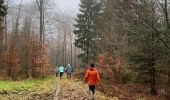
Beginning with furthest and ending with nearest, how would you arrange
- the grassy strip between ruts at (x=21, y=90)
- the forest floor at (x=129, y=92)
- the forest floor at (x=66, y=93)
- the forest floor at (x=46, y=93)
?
1. the forest floor at (x=129, y=92)
2. the grassy strip between ruts at (x=21, y=90)
3. the forest floor at (x=66, y=93)
4. the forest floor at (x=46, y=93)

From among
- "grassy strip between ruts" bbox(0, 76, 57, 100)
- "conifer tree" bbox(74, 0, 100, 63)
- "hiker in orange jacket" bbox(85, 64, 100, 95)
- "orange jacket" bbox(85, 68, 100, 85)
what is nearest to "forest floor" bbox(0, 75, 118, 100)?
"grassy strip between ruts" bbox(0, 76, 57, 100)

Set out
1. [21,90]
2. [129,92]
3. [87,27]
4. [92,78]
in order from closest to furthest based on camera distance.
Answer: [92,78] → [21,90] → [129,92] → [87,27]

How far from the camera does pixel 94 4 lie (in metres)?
70.5

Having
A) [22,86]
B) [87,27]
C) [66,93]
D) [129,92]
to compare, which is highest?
[87,27]

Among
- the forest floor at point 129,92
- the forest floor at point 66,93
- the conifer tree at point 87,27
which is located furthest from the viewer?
the conifer tree at point 87,27

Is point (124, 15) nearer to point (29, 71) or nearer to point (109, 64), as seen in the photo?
point (109, 64)

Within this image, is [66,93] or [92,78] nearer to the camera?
[92,78]

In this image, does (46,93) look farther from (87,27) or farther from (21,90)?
(87,27)

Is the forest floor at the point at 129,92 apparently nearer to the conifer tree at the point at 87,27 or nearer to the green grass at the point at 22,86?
the green grass at the point at 22,86

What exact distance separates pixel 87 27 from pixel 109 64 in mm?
27508

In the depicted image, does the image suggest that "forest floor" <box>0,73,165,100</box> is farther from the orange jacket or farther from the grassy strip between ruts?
the orange jacket

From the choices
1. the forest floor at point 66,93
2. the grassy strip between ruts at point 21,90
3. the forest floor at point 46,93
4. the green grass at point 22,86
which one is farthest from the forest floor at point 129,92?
the green grass at point 22,86

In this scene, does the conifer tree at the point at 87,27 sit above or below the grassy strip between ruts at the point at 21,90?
above

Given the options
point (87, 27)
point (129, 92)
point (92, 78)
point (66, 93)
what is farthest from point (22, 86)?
point (87, 27)
